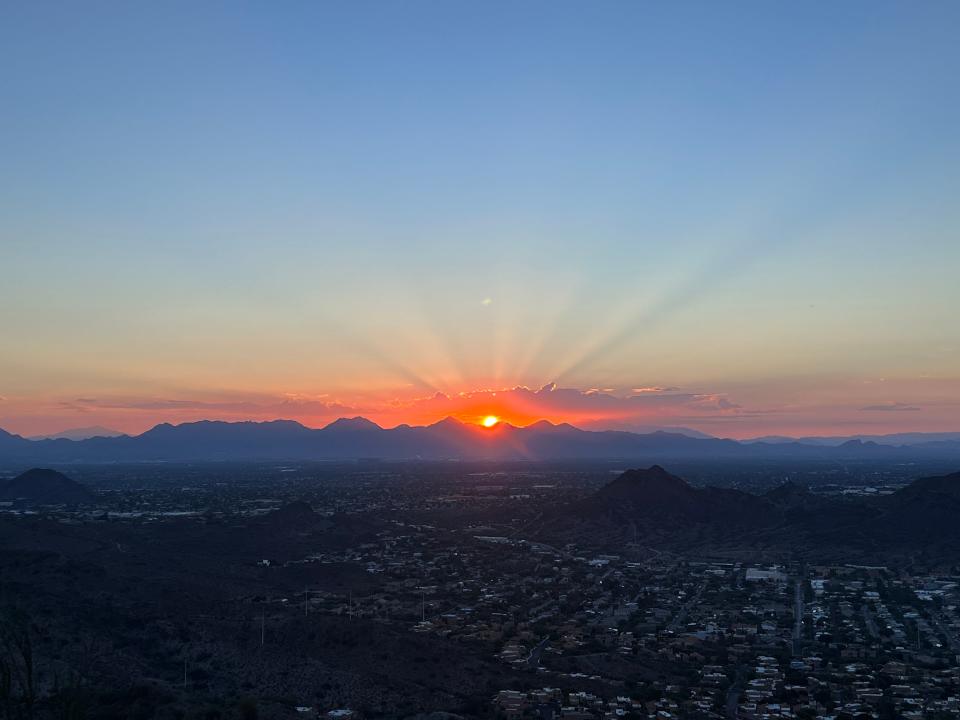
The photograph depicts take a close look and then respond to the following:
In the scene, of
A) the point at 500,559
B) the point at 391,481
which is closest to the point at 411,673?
the point at 500,559

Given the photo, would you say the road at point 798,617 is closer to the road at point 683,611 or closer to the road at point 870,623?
the road at point 870,623

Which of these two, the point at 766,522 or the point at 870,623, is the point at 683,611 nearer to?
the point at 870,623

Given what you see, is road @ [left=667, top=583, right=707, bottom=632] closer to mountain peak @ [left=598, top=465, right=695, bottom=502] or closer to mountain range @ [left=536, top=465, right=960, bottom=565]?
mountain range @ [left=536, top=465, right=960, bottom=565]

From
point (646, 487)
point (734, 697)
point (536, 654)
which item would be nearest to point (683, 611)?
point (536, 654)

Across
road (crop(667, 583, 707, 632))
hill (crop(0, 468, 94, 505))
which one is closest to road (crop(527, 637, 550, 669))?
road (crop(667, 583, 707, 632))

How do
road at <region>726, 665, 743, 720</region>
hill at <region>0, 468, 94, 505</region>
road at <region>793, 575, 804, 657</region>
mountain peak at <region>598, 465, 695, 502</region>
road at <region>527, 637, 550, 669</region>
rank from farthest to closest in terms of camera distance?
hill at <region>0, 468, 94, 505</region>
mountain peak at <region>598, 465, 695, 502</region>
road at <region>793, 575, 804, 657</region>
road at <region>527, 637, 550, 669</region>
road at <region>726, 665, 743, 720</region>

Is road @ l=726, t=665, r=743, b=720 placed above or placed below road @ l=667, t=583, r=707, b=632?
above

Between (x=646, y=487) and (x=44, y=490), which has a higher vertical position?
(x=646, y=487)

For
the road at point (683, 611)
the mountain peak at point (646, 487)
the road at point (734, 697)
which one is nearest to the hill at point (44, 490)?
the mountain peak at point (646, 487)

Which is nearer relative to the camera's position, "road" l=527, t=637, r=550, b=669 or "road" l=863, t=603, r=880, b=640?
"road" l=527, t=637, r=550, b=669

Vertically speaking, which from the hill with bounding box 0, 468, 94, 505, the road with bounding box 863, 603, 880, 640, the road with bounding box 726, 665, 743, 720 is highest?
the hill with bounding box 0, 468, 94, 505

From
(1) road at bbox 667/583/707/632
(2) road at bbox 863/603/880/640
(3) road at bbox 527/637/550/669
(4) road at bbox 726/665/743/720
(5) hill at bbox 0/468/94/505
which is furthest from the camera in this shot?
(5) hill at bbox 0/468/94/505

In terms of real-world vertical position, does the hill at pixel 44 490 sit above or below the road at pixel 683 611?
above
